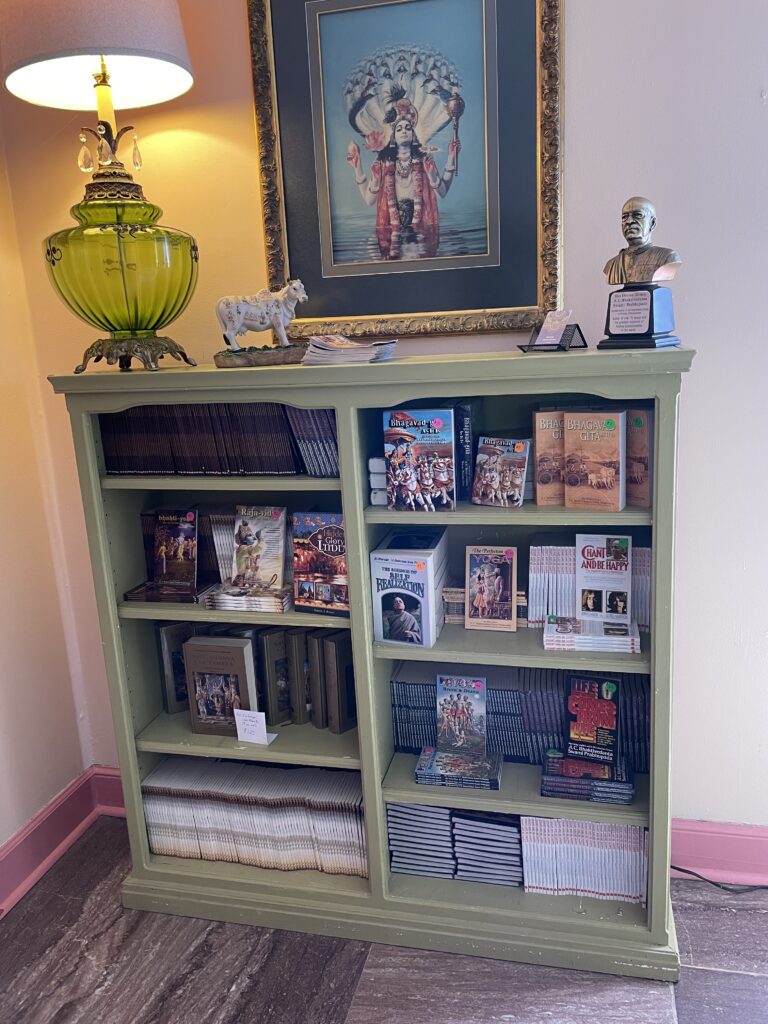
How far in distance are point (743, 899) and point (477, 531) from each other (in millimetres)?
1165

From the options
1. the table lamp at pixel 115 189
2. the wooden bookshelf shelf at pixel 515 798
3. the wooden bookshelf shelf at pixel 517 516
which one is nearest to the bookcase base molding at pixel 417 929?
the wooden bookshelf shelf at pixel 515 798

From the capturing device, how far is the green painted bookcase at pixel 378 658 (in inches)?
64.0

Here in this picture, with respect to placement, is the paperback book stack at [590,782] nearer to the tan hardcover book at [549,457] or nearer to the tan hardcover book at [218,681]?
A: the tan hardcover book at [549,457]

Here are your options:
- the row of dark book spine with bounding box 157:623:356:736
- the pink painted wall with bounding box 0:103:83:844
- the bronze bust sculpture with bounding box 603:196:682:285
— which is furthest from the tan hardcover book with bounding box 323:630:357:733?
the bronze bust sculpture with bounding box 603:196:682:285

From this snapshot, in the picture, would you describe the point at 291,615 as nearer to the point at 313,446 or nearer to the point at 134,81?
the point at 313,446

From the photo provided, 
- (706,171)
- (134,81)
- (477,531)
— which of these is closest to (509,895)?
(477,531)

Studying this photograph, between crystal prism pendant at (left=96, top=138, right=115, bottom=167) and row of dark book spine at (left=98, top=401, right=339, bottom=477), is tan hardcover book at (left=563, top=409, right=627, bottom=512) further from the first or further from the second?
crystal prism pendant at (left=96, top=138, right=115, bottom=167)

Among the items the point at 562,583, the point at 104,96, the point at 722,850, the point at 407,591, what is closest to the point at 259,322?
the point at 104,96

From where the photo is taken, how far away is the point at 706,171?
1784 mm

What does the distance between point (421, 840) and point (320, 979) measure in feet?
1.27

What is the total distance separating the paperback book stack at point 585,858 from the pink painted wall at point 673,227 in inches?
14.8

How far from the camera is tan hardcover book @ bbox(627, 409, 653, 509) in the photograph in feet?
5.39

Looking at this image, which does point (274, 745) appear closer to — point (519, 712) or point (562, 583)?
point (519, 712)

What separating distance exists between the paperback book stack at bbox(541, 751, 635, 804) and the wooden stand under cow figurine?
1136 mm
